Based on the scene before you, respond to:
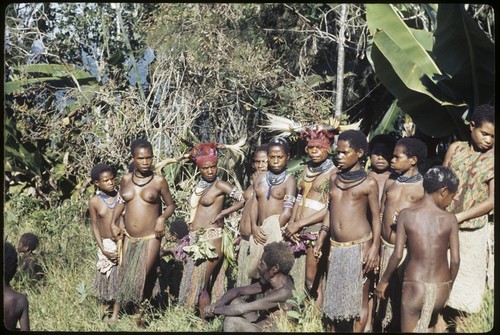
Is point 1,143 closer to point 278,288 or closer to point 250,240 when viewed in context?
point 250,240

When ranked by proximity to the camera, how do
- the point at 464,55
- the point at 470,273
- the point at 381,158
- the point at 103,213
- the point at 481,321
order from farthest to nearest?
the point at 464,55, the point at 103,213, the point at 381,158, the point at 470,273, the point at 481,321

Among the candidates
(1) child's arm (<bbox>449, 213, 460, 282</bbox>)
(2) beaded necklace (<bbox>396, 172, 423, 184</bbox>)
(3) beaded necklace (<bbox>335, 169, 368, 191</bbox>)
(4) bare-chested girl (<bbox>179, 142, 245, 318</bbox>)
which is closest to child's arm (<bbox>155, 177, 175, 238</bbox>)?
(4) bare-chested girl (<bbox>179, 142, 245, 318</bbox>)

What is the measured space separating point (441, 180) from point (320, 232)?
131 cm

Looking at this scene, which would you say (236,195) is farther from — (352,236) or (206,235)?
(352,236)

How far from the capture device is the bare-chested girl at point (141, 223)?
6.64 meters

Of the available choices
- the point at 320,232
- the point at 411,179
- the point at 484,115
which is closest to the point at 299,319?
the point at 320,232

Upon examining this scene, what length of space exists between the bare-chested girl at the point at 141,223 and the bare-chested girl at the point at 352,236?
1577mm

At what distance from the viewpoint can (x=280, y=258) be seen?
5805 millimetres

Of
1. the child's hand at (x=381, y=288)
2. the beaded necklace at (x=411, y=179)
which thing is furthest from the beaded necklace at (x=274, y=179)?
the child's hand at (x=381, y=288)

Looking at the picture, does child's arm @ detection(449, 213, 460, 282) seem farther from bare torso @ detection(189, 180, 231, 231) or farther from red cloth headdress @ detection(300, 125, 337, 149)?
bare torso @ detection(189, 180, 231, 231)

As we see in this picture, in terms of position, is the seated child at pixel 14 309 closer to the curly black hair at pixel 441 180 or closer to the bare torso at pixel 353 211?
the bare torso at pixel 353 211

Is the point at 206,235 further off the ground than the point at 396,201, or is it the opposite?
the point at 396,201

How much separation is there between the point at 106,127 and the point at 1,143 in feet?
11.1

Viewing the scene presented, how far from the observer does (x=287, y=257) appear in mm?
5844
